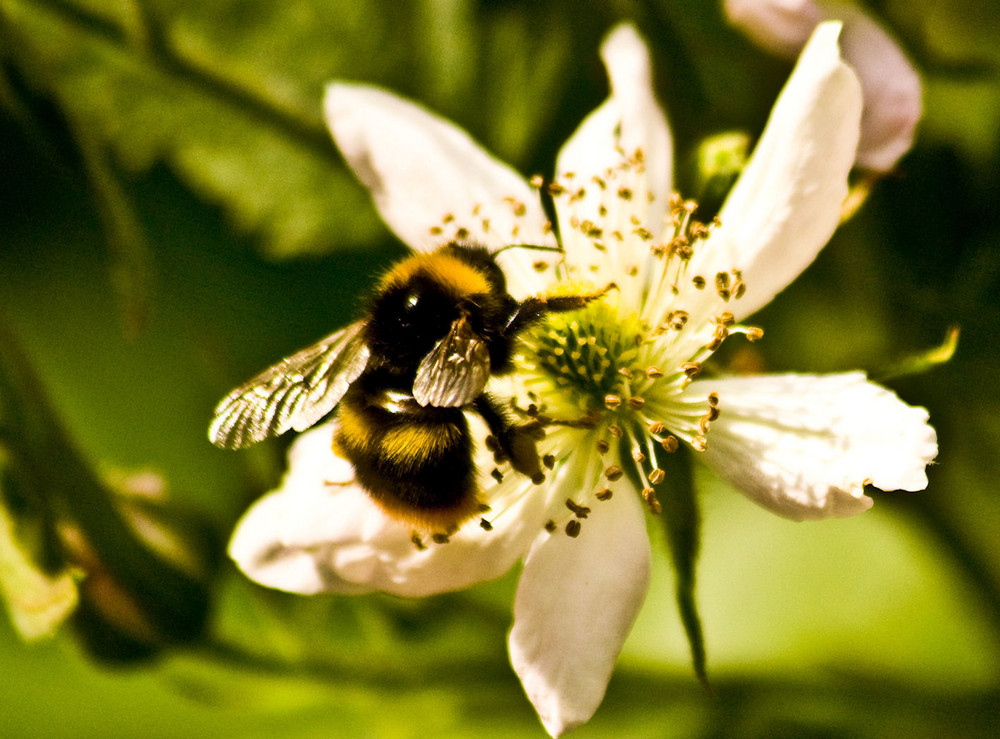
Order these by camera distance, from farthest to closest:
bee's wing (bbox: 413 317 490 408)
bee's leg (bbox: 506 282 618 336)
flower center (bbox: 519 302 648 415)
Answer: flower center (bbox: 519 302 648 415) → bee's leg (bbox: 506 282 618 336) → bee's wing (bbox: 413 317 490 408)

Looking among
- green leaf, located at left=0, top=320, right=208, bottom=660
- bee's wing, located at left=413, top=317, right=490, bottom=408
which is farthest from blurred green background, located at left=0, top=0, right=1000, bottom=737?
bee's wing, located at left=413, top=317, right=490, bottom=408

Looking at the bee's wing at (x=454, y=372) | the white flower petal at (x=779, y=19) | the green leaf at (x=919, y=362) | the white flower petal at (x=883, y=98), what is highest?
the white flower petal at (x=779, y=19)

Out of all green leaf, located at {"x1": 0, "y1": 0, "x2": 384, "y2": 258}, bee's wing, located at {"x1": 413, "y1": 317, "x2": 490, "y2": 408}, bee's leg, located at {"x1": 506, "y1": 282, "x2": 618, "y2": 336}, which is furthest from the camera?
green leaf, located at {"x1": 0, "y1": 0, "x2": 384, "y2": 258}

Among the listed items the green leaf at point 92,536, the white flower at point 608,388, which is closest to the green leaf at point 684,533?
the white flower at point 608,388

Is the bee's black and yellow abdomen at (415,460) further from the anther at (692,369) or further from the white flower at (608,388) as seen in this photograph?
the anther at (692,369)

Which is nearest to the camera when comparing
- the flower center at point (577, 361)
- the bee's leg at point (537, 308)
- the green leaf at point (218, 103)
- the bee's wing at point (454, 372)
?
the bee's wing at point (454, 372)

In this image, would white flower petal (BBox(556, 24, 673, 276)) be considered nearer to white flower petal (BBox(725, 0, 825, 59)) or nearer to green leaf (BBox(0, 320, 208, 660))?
white flower petal (BBox(725, 0, 825, 59))
